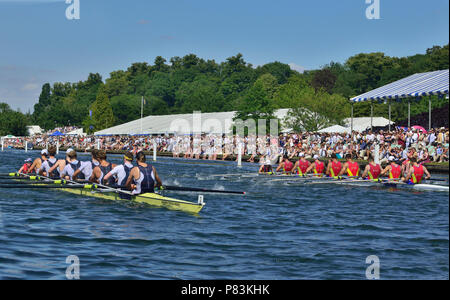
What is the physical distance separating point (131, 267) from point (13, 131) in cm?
14086

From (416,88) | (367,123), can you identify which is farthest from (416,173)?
(367,123)

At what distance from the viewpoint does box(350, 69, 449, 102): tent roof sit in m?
32.0

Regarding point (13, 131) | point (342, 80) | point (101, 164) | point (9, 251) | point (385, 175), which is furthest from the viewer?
point (13, 131)

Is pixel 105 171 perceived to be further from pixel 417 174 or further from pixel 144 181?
pixel 417 174

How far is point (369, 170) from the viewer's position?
81.8 ft

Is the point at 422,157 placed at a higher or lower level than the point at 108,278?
higher

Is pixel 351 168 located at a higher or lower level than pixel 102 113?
lower

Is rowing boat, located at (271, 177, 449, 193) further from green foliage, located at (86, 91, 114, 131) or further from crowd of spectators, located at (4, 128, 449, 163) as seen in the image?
green foliage, located at (86, 91, 114, 131)

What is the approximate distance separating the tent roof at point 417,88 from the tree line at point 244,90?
14004 millimetres

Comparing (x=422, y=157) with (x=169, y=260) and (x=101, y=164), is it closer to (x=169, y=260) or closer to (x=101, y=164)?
(x=101, y=164)

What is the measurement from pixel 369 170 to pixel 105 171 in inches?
484

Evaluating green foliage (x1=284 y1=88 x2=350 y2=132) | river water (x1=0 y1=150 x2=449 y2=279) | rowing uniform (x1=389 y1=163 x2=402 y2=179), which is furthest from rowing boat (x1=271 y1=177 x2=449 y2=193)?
green foliage (x1=284 y1=88 x2=350 y2=132)
